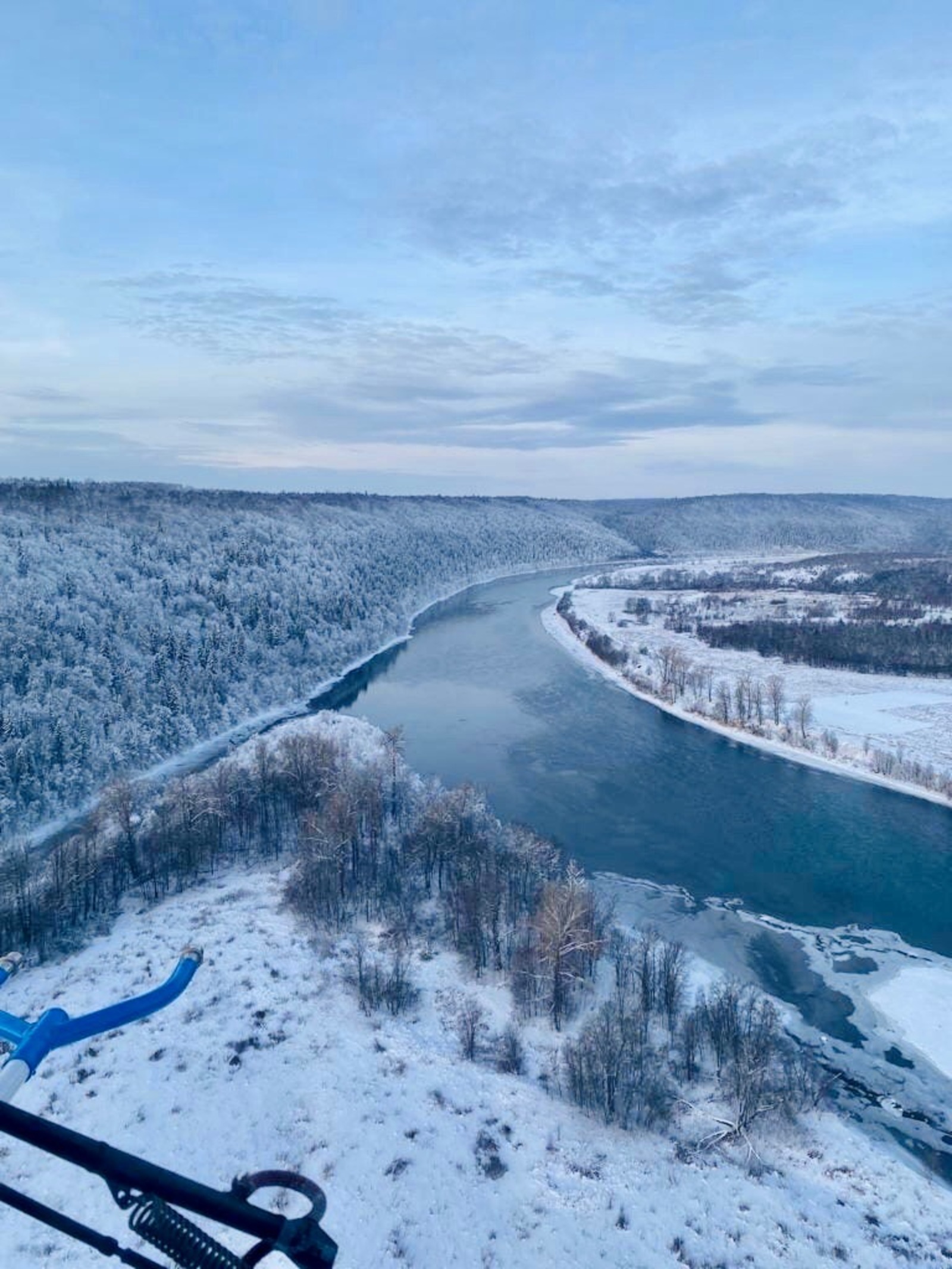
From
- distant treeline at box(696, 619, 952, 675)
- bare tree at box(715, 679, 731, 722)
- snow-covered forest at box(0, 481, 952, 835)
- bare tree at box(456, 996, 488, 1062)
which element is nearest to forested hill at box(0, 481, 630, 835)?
snow-covered forest at box(0, 481, 952, 835)

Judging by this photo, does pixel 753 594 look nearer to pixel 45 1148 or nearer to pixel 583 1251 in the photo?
pixel 583 1251

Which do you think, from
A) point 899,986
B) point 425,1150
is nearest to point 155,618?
point 425,1150

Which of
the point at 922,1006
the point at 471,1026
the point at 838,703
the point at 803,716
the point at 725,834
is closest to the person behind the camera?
the point at 471,1026

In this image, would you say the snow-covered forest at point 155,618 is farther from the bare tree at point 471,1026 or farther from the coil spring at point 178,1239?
the coil spring at point 178,1239

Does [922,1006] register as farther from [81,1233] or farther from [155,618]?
[155,618]

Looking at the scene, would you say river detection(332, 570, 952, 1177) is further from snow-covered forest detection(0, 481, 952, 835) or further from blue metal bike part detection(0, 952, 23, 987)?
blue metal bike part detection(0, 952, 23, 987)

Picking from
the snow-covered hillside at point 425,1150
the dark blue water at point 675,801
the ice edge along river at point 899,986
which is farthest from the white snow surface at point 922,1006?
the snow-covered hillside at point 425,1150
